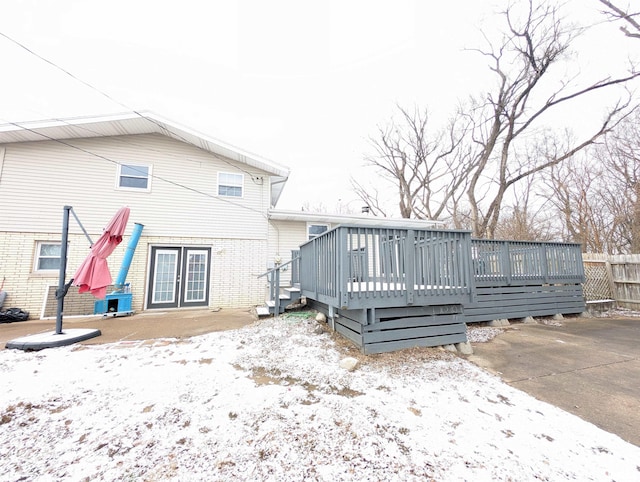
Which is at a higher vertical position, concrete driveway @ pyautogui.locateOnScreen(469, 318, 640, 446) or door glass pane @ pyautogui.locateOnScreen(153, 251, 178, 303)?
door glass pane @ pyautogui.locateOnScreen(153, 251, 178, 303)

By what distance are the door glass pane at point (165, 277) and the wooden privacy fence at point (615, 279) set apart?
514 inches

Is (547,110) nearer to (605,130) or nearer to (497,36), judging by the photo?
(605,130)

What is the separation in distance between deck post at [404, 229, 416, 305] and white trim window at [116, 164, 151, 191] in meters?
7.91

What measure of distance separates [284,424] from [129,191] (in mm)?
8429

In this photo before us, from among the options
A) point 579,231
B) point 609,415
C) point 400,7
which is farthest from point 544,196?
point 609,415

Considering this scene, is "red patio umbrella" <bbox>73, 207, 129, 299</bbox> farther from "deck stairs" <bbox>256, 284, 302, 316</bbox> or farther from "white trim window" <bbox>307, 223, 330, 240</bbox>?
"white trim window" <bbox>307, 223, 330, 240</bbox>

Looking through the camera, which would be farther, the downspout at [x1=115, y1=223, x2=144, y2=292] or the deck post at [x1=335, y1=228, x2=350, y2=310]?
the downspout at [x1=115, y1=223, x2=144, y2=292]

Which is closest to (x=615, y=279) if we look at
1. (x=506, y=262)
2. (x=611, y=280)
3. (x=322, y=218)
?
(x=611, y=280)

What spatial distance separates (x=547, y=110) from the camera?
1159 cm

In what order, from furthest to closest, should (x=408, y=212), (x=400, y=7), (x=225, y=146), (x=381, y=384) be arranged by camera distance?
(x=408, y=212)
(x=400, y=7)
(x=225, y=146)
(x=381, y=384)

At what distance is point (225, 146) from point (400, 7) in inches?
323

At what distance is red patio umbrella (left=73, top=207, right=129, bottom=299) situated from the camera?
4.71 meters

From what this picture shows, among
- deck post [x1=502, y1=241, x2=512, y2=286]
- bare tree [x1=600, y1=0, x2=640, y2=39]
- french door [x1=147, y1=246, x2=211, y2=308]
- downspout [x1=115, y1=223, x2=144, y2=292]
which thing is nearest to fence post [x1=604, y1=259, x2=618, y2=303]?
deck post [x1=502, y1=241, x2=512, y2=286]

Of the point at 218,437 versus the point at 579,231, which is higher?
the point at 579,231
